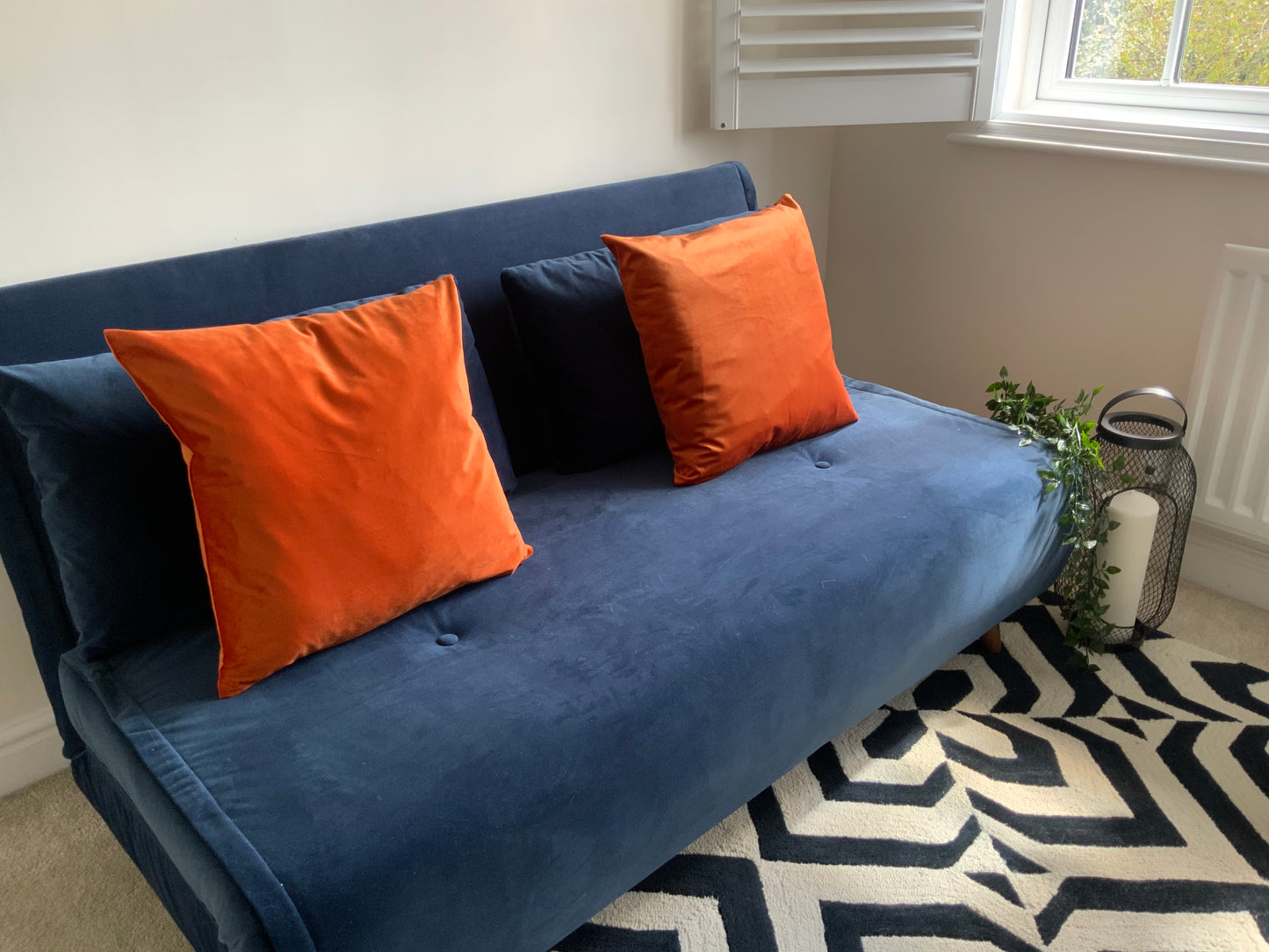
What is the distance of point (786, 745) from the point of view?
1.35 meters

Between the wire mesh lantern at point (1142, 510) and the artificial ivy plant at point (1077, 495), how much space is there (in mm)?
16

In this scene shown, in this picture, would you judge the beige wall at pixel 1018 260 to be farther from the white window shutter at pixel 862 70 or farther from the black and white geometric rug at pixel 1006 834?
the black and white geometric rug at pixel 1006 834

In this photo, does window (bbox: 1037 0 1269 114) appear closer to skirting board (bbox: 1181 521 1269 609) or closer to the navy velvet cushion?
skirting board (bbox: 1181 521 1269 609)

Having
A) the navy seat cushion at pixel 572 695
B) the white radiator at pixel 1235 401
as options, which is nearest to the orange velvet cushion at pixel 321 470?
the navy seat cushion at pixel 572 695

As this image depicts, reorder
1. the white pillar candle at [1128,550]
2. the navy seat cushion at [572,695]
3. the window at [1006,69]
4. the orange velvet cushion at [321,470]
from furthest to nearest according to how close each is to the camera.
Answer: the window at [1006,69], the white pillar candle at [1128,550], the orange velvet cushion at [321,470], the navy seat cushion at [572,695]

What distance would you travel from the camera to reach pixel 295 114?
5.44ft

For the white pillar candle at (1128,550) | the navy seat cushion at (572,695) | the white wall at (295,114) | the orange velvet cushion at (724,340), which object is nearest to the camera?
the navy seat cushion at (572,695)

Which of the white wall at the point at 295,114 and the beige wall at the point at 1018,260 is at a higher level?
the white wall at the point at 295,114

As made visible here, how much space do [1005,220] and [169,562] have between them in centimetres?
186

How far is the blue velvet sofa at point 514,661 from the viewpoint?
101 centimetres

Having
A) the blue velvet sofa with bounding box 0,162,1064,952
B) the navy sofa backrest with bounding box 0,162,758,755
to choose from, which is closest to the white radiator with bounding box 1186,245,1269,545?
the blue velvet sofa with bounding box 0,162,1064,952

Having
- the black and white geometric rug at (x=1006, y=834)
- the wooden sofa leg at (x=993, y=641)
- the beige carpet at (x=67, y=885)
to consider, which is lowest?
the beige carpet at (x=67, y=885)

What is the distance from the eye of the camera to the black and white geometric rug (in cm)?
132

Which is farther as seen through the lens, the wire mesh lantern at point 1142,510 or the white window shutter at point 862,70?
the white window shutter at point 862,70
